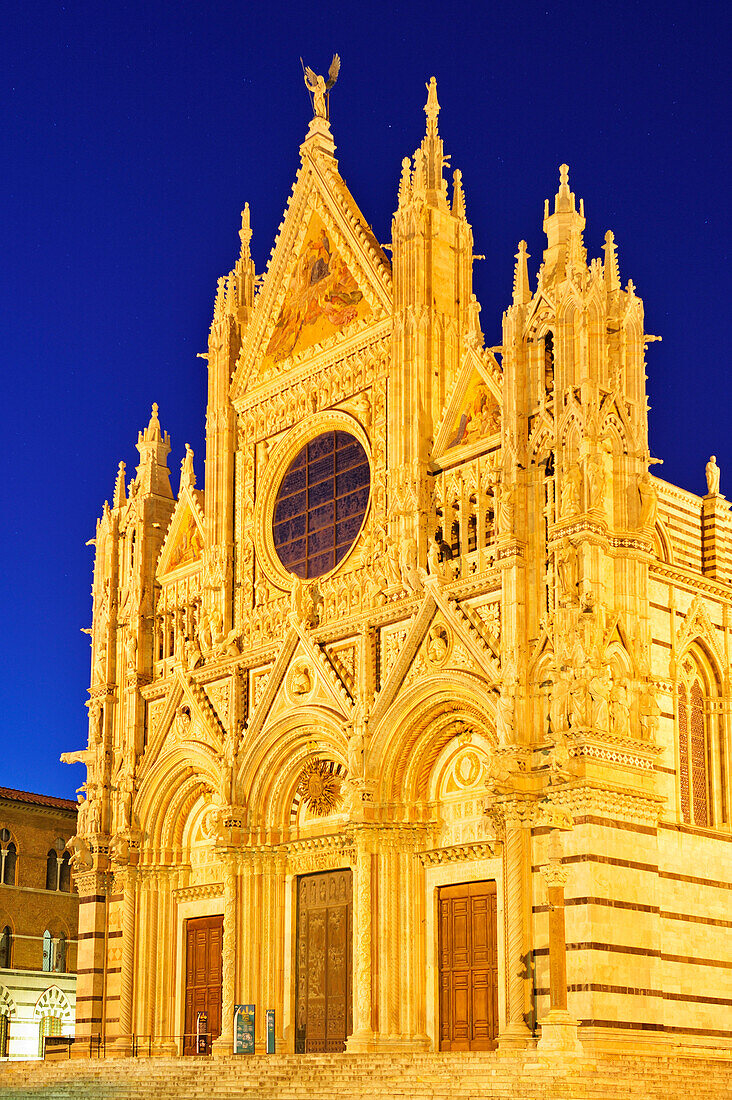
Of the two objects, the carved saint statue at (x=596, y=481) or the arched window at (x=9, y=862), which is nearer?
the carved saint statue at (x=596, y=481)

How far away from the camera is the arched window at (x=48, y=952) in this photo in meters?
47.8

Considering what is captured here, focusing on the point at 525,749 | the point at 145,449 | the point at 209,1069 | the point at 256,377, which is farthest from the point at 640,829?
the point at 145,449

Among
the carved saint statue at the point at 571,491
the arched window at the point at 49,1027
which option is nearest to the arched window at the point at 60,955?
the arched window at the point at 49,1027

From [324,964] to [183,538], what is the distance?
11.7 m

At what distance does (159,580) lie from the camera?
3838 centimetres

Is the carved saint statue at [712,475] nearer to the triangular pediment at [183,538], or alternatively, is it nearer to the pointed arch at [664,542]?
the pointed arch at [664,542]

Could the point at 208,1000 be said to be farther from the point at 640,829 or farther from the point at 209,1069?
the point at 640,829

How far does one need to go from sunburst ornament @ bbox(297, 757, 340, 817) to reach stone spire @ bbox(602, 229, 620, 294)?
1150cm

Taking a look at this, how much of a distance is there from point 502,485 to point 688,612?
13.9 ft

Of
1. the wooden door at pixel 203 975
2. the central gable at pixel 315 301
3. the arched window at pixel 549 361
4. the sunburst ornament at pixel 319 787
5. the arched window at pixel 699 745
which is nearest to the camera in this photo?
the arched window at pixel 699 745

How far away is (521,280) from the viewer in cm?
2945

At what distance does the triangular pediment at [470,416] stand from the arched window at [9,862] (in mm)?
23338

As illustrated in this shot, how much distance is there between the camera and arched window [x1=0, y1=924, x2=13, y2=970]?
46.3m

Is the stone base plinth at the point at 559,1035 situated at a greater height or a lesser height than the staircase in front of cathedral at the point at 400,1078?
greater
